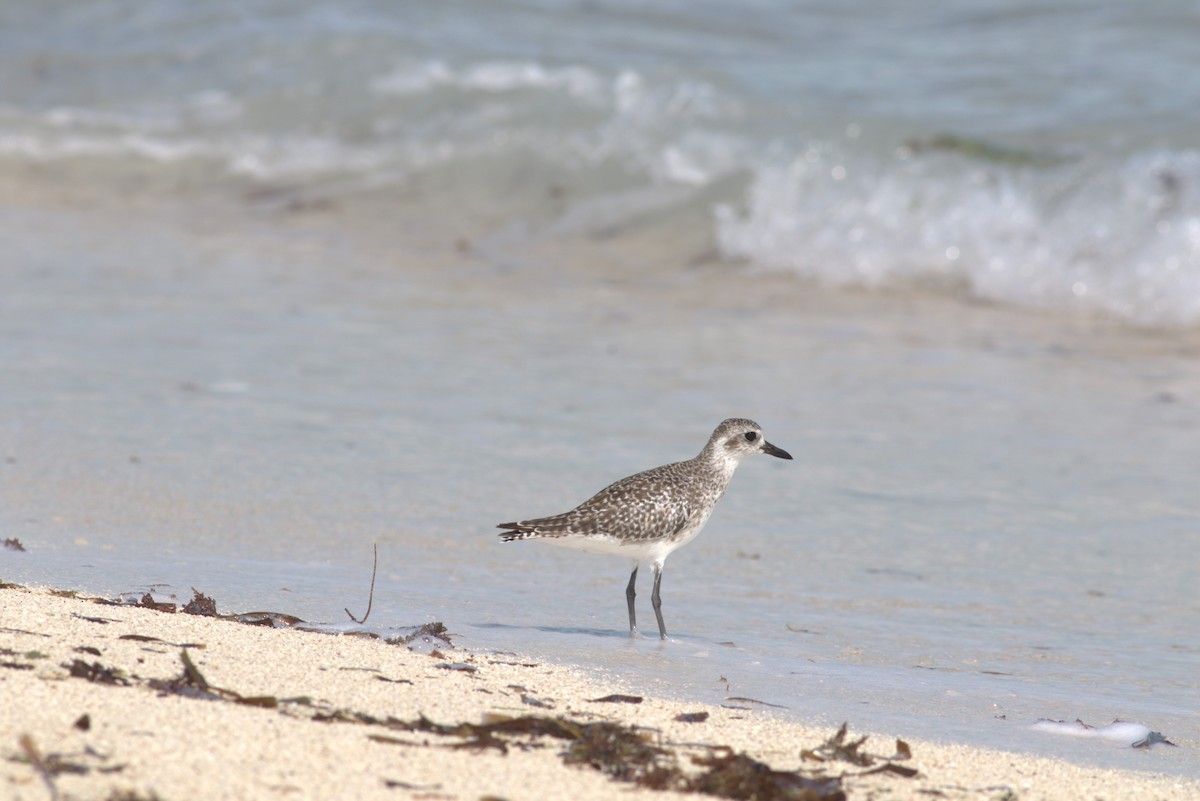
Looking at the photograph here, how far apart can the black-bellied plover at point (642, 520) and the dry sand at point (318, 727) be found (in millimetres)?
846

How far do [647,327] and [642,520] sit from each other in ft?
14.4

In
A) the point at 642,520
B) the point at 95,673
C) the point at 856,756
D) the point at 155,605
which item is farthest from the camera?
the point at 642,520

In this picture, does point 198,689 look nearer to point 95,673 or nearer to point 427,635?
point 95,673

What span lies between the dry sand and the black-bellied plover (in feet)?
2.78

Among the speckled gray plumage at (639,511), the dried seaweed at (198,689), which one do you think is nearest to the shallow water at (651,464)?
the speckled gray plumage at (639,511)

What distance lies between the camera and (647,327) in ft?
32.1

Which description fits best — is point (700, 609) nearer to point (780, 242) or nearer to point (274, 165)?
point (780, 242)

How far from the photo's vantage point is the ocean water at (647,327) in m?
5.34

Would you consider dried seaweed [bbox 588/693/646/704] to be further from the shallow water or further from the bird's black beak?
the bird's black beak

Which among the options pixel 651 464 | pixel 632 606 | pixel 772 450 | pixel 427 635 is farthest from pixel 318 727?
pixel 651 464

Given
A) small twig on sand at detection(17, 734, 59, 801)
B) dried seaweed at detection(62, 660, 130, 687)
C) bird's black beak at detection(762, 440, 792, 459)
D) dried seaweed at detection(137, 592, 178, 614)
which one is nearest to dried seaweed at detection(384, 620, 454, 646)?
dried seaweed at detection(137, 592, 178, 614)

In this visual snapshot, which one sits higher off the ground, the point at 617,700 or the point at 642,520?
the point at 642,520

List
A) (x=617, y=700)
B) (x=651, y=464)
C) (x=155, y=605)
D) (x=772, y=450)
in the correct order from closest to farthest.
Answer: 1. (x=617, y=700)
2. (x=155, y=605)
3. (x=772, y=450)
4. (x=651, y=464)

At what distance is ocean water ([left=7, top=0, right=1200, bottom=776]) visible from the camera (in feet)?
17.5
